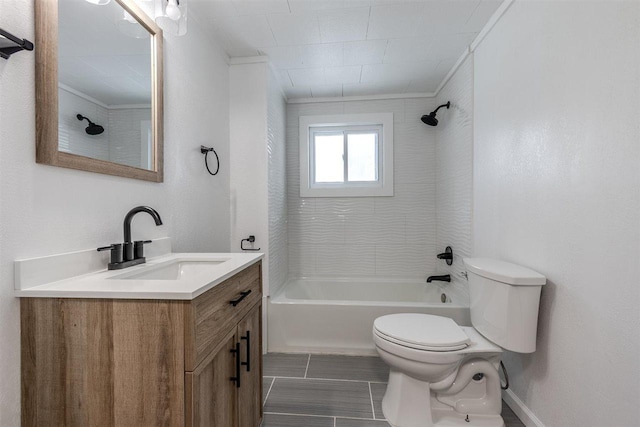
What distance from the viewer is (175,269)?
4.42ft

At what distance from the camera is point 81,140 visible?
103 cm

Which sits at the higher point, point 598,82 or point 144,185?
point 598,82

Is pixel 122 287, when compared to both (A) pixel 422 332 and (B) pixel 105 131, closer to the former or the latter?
(B) pixel 105 131

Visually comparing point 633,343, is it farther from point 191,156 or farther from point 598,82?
point 191,156

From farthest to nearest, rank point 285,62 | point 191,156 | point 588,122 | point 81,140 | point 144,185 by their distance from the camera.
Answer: point 285,62 < point 191,156 < point 144,185 < point 588,122 < point 81,140

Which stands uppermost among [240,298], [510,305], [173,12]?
[173,12]

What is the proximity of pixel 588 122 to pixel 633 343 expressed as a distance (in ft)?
2.60

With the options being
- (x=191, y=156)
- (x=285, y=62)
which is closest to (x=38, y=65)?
(x=191, y=156)

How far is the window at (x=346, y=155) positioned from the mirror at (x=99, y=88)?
1839mm

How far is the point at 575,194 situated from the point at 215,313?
145cm

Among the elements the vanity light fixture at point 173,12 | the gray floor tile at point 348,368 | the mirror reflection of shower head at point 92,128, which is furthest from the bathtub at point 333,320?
the vanity light fixture at point 173,12

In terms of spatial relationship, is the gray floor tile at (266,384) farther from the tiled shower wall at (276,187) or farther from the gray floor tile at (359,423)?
the tiled shower wall at (276,187)

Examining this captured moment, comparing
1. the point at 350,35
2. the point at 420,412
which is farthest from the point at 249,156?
the point at 420,412

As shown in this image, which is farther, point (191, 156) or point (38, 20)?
point (191, 156)
